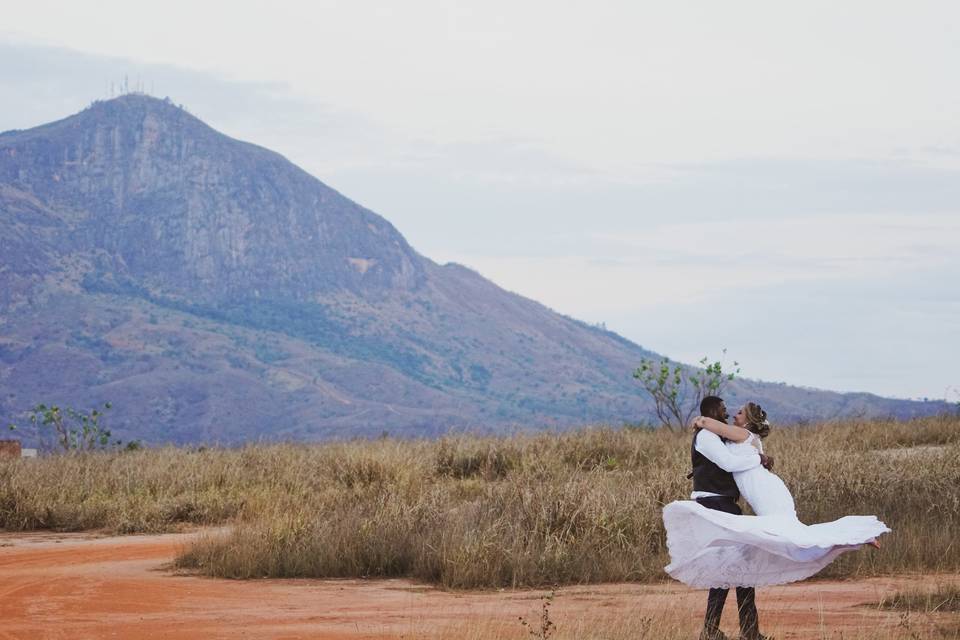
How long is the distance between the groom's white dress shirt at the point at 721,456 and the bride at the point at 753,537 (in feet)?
0.14

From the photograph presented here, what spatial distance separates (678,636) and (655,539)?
200 inches

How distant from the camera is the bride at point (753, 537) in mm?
8812

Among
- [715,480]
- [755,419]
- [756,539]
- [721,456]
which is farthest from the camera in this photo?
[715,480]

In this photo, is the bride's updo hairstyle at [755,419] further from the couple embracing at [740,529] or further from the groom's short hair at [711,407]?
the groom's short hair at [711,407]

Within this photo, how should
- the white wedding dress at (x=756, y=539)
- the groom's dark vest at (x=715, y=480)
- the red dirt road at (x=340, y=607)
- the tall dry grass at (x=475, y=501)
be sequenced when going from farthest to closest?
1. the tall dry grass at (x=475, y=501)
2. the red dirt road at (x=340, y=607)
3. the groom's dark vest at (x=715, y=480)
4. the white wedding dress at (x=756, y=539)

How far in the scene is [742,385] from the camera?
198m

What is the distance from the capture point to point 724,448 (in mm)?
9500

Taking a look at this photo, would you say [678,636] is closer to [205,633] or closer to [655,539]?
[205,633]

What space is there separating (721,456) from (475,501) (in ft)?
27.6

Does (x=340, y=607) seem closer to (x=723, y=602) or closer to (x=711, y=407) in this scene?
(x=723, y=602)

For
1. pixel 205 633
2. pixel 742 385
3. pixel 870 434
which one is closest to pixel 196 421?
pixel 742 385

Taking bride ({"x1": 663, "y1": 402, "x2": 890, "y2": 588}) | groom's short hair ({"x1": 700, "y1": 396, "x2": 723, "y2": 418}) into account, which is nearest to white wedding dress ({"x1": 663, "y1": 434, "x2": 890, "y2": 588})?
bride ({"x1": 663, "y1": 402, "x2": 890, "y2": 588})

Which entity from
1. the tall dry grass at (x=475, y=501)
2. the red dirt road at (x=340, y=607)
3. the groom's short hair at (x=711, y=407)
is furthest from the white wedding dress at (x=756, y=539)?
the tall dry grass at (x=475, y=501)

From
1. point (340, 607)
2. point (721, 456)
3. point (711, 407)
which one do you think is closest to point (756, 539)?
point (721, 456)
